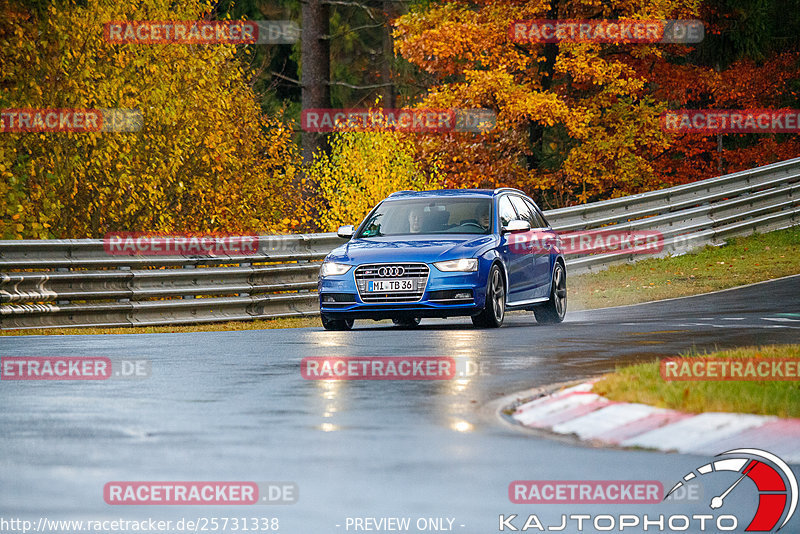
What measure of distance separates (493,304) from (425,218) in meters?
1.88

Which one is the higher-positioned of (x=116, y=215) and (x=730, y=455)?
(x=116, y=215)

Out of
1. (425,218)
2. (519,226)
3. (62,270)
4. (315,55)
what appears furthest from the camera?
(315,55)

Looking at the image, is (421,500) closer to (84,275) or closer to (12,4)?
(84,275)

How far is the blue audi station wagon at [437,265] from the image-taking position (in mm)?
18641

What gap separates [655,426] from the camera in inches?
389

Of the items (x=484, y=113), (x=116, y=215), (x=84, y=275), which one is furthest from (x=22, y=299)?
(x=484, y=113)

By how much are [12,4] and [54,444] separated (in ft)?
50.9

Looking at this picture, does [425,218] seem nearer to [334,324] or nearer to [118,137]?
[334,324]

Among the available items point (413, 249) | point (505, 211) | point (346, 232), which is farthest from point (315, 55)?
point (413, 249)

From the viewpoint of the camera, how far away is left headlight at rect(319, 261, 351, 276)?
18969 millimetres

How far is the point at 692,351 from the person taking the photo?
49.2ft

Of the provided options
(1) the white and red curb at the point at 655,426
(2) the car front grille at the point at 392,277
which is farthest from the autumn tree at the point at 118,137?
(1) the white and red curb at the point at 655,426

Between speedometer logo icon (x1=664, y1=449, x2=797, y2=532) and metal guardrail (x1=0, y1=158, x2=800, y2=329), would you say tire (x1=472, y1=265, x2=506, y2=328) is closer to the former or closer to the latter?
metal guardrail (x1=0, y1=158, x2=800, y2=329)

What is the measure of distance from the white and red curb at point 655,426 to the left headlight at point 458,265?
7485 millimetres
